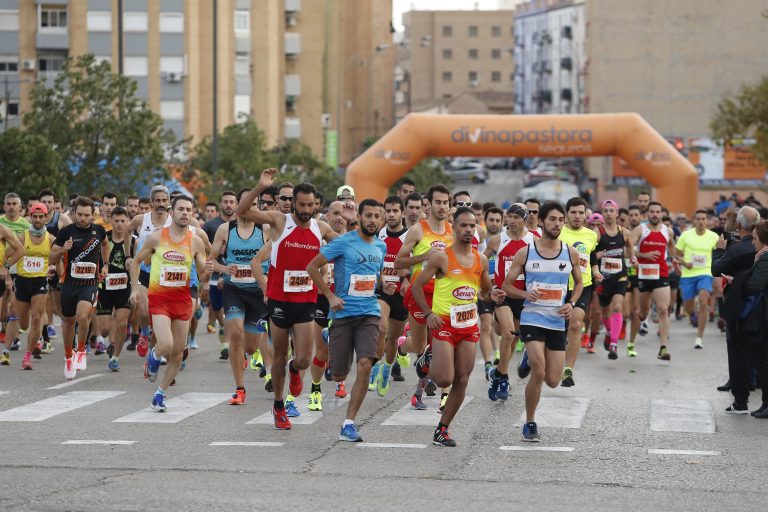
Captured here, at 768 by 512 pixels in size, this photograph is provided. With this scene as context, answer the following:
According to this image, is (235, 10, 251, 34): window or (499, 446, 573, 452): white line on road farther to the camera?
(235, 10, 251, 34): window

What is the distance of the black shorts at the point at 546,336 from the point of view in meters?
11.8

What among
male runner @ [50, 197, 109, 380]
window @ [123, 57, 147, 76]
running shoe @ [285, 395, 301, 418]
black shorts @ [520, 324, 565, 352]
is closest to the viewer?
black shorts @ [520, 324, 565, 352]

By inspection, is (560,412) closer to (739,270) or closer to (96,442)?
(739,270)

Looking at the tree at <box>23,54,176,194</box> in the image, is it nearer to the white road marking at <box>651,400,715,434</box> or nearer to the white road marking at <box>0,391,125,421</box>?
the white road marking at <box>0,391,125,421</box>

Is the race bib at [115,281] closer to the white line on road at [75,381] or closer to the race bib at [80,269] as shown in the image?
the race bib at [80,269]

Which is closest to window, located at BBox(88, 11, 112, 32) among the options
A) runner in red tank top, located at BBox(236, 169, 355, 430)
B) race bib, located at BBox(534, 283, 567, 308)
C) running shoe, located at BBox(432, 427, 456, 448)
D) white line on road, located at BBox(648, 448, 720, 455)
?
runner in red tank top, located at BBox(236, 169, 355, 430)

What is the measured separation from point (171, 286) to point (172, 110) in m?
54.7

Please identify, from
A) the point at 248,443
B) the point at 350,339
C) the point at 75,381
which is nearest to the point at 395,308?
the point at 350,339

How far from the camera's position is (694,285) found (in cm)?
2314

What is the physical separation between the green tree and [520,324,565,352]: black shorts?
2063cm

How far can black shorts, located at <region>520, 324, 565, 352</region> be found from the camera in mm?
11797

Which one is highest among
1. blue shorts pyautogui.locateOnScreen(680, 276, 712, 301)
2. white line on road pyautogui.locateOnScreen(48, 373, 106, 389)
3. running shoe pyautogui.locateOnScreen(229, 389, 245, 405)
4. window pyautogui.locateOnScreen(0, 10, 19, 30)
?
window pyautogui.locateOnScreen(0, 10, 19, 30)

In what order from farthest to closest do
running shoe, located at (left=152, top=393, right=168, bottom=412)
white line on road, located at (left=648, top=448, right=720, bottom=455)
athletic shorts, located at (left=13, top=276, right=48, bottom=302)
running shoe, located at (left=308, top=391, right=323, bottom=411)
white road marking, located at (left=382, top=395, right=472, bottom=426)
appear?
athletic shorts, located at (left=13, top=276, right=48, bottom=302), running shoe, located at (left=308, top=391, right=323, bottom=411), running shoe, located at (left=152, top=393, right=168, bottom=412), white road marking, located at (left=382, top=395, right=472, bottom=426), white line on road, located at (left=648, top=448, right=720, bottom=455)

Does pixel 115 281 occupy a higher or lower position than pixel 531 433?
higher
